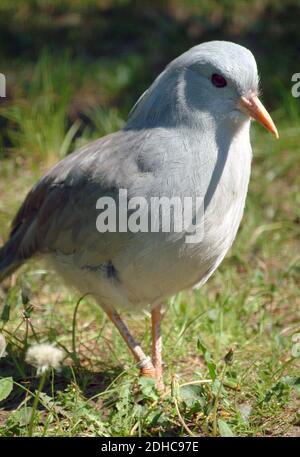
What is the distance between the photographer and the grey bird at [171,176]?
385 cm

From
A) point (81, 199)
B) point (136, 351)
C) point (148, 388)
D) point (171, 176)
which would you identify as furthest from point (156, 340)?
point (171, 176)

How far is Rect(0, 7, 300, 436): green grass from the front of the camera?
384 cm

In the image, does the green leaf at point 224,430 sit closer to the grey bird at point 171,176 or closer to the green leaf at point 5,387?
the grey bird at point 171,176

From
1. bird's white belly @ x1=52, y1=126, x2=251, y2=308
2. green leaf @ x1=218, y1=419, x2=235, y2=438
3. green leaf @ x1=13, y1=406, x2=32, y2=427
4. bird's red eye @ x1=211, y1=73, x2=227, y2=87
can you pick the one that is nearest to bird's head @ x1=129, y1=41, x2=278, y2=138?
bird's red eye @ x1=211, y1=73, x2=227, y2=87

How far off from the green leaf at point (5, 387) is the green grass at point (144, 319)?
0.30ft

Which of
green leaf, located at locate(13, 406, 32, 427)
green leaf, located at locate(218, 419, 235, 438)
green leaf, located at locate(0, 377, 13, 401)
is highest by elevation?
green leaf, located at locate(0, 377, 13, 401)

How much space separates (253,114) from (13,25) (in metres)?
5.06

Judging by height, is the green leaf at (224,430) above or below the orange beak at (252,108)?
below

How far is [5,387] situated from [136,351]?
691 mm

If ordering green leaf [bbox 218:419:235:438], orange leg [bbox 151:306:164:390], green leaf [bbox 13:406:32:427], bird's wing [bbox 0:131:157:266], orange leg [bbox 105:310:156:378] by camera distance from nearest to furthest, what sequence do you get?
1. green leaf [bbox 218:419:235:438]
2. green leaf [bbox 13:406:32:427]
3. bird's wing [bbox 0:131:157:266]
4. orange leg [bbox 105:310:156:378]
5. orange leg [bbox 151:306:164:390]

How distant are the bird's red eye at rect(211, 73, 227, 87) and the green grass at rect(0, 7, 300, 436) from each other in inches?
45.8

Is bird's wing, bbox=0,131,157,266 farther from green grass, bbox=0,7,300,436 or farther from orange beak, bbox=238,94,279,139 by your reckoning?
orange beak, bbox=238,94,279,139

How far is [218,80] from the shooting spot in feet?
12.7

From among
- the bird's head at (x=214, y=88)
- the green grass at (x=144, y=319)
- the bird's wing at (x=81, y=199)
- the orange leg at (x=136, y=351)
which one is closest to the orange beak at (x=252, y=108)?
the bird's head at (x=214, y=88)
